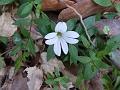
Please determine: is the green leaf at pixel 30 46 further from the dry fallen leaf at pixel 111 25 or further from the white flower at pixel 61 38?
the dry fallen leaf at pixel 111 25

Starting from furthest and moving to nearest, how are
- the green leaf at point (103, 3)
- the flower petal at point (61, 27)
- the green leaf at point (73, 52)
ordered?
the green leaf at point (103, 3)
the green leaf at point (73, 52)
the flower petal at point (61, 27)

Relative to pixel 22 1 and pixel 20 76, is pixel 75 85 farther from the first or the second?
pixel 22 1

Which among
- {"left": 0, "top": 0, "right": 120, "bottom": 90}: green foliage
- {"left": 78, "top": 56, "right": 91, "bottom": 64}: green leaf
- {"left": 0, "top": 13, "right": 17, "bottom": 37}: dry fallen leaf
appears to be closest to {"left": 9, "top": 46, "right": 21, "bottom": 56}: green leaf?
{"left": 0, "top": 0, "right": 120, "bottom": 90}: green foliage

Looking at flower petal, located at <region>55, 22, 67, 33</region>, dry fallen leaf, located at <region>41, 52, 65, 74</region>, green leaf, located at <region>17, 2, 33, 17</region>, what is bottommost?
dry fallen leaf, located at <region>41, 52, 65, 74</region>

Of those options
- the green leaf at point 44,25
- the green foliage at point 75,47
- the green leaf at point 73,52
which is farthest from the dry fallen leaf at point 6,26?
the green leaf at point 73,52

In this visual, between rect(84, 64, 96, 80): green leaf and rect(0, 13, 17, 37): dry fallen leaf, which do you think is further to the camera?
rect(0, 13, 17, 37): dry fallen leaf

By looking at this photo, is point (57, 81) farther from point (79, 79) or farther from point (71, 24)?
point (71, 24)

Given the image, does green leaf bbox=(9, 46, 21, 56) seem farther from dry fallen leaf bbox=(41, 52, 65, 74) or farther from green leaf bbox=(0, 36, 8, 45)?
dry fallen leaf bbox=(41, 52, 65, 74)
